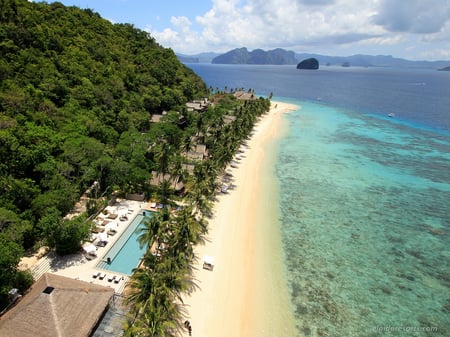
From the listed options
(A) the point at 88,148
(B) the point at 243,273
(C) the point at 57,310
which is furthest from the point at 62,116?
(B) the point at 243,273

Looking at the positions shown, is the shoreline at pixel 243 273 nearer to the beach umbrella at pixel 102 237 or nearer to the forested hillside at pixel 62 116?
the beach umbrella at pixel 102 237

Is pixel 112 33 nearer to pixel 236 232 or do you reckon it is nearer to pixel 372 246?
pixel 236 232

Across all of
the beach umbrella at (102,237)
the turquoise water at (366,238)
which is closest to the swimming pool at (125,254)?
the beach umbrella at (102,237)

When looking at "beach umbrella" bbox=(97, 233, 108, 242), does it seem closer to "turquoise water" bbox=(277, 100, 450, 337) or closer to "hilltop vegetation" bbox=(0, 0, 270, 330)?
"hilltop vegetation" bbox=(0, 0, 270, 330)

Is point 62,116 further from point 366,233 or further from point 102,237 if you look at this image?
point 366,233

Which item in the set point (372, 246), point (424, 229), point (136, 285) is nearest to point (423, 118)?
point (424, 229)
